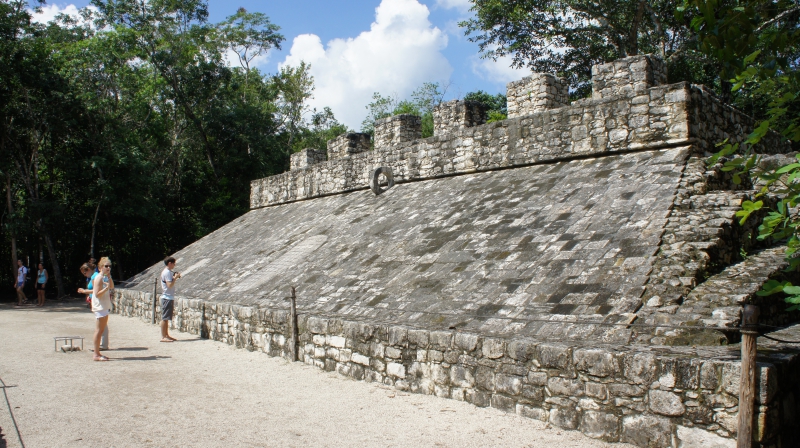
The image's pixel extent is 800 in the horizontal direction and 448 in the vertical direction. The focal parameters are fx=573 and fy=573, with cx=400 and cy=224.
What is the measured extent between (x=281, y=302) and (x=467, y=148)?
4263 mm

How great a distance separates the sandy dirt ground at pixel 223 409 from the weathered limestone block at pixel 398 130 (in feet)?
18.4

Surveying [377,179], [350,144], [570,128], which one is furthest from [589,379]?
[350,144]

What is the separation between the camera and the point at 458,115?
10.5 metres

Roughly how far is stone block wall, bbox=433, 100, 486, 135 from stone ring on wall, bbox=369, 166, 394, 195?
148 cm

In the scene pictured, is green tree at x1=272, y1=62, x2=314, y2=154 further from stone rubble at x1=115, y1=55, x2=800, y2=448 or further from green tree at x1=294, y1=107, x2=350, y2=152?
stone rubble at x1=115, y1=55, x2=800, y2=448

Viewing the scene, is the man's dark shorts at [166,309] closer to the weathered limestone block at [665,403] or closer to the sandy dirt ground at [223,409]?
the sandy dirt ground at [223,409]

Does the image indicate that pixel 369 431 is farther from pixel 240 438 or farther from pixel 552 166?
pixel 552 166

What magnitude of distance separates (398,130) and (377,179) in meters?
1.09

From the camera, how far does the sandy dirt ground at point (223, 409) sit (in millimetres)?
4352

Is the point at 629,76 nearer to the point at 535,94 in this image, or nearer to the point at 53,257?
the point at 535,94

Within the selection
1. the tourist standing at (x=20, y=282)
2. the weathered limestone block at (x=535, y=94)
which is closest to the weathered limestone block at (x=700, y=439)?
the weathered limestone block at (x=535, y=94)

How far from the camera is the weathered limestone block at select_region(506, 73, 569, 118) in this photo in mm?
9039

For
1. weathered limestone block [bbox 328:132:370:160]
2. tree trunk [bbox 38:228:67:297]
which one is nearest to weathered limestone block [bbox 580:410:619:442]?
weathered limestone block [bbox 328:132:370:160]

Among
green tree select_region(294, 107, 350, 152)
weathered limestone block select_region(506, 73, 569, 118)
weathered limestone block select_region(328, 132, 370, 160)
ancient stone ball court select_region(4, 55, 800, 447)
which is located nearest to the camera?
ancient stone ball court select_region(4, 55, 800, 447)
